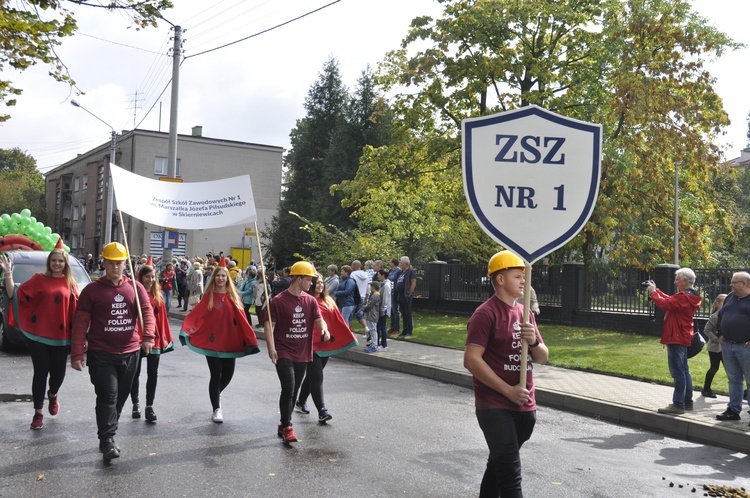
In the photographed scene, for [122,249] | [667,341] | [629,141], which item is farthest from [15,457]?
[629,141]

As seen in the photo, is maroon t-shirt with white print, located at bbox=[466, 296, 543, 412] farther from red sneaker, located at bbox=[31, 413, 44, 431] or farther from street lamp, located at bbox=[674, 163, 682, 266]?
Result: street lamp, located at bbox=[674, 163, 682, 266]

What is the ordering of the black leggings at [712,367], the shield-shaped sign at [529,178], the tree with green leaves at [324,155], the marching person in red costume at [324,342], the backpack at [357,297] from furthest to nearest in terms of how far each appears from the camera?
the tree with green leaves at [324,155] → the backpack at [357,297] → the black leggings at [712,367] → the marching person in red costume at [324,342] → the shield-shaped sign at [529,178]

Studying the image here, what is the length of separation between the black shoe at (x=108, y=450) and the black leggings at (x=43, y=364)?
5.23 feet

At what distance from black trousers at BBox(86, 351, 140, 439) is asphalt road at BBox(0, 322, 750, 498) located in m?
0.30

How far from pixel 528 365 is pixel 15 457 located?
14.3ft

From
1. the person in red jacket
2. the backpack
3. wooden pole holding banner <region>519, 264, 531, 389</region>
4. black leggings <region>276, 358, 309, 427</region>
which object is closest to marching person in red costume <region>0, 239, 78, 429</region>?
black leggings <region>276, 358, 309, 427</region>

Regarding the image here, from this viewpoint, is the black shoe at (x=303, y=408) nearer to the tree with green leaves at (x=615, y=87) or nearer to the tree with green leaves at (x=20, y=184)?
the tree with green leaves at (x=615, y=87)

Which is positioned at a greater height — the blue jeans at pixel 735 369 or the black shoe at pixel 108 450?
the blue jeans at pixel 735 369

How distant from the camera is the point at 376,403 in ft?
31.5

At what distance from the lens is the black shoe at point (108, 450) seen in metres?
6.11

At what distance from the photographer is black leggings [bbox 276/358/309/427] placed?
711 centimetres

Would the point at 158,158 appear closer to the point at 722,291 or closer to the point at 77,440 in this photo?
the point at 722,291

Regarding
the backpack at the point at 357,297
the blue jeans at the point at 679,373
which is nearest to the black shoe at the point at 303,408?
the blue jeans at the point at 679,373

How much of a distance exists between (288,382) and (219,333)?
4.08ft
